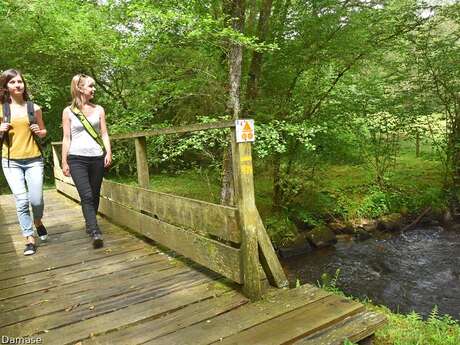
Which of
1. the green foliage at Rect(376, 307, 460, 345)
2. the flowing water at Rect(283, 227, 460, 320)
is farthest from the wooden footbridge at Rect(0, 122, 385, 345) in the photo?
the flowing water at Rect(283, 227, 460, 320)

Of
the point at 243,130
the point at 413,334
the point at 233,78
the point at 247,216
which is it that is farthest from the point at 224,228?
the point at 233,78

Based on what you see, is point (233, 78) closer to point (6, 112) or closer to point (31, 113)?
point (31, 113)

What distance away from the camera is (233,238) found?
322 cm

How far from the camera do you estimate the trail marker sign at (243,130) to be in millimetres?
2989

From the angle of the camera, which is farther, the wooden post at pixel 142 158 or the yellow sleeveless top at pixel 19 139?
the wooden post at pixel 142 158

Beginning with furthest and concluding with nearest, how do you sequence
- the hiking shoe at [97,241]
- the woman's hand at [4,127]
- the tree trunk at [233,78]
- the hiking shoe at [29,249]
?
the tree trunk at [233,78], the hiking shoe at [97,241], the hiking shoe at [29,249], the woman's hand at [4,127]

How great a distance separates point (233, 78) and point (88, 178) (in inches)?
147

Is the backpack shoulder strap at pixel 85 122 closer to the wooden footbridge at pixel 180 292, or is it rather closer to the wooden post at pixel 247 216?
Result: the wooden footbridge at pixel 180 292

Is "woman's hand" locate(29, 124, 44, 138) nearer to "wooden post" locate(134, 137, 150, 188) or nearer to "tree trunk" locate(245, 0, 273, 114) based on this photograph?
"wooden post" locate(134, 137, 150, 188)

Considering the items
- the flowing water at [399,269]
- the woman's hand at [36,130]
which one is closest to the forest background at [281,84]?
the flowing water at [399,269]

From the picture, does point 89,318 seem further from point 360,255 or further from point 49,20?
point 49,20

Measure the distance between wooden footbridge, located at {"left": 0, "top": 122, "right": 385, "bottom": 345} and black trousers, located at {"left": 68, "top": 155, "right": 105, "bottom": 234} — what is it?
44 centimetres

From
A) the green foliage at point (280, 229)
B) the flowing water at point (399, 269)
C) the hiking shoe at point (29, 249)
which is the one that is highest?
the hiking shoe at point (29, 249)

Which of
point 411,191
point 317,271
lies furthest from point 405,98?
point 317,271
